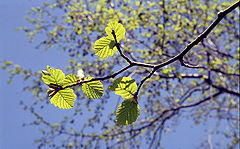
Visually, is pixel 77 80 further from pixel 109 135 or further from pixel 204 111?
pixel 204 111

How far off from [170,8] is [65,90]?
4666 millimetres

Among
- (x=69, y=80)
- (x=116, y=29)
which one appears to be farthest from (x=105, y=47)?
(x=69, y=80)

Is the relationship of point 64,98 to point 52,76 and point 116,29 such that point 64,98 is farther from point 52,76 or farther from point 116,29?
point 116,29

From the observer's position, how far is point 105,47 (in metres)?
0.97

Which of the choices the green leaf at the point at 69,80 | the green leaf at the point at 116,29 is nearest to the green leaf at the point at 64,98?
the green leaf at the point at 69,80

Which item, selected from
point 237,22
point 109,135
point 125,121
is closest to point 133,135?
point 109,135

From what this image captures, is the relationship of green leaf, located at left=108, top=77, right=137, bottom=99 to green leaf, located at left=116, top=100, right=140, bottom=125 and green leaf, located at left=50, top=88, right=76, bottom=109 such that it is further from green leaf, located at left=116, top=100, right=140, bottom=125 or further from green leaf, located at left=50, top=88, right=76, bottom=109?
green leaf, located at left=50, top=88, right=76, bottom=109

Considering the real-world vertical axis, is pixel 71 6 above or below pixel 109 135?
above

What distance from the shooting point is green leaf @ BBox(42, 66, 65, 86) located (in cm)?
89

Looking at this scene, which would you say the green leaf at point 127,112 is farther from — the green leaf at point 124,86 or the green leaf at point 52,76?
the green leaf at point 52,76

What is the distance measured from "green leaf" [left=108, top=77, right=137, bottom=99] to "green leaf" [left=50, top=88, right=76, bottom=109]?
17 cm

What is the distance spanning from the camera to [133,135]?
570 cm

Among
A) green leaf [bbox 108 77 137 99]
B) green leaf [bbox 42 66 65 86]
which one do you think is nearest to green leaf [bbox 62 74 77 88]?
green leaf [bbox 42 66 65 86]

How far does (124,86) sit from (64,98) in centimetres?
25
